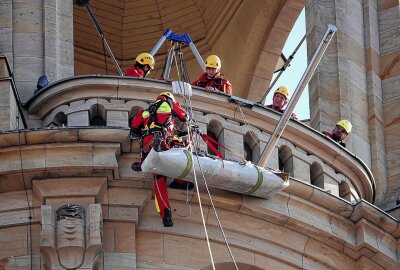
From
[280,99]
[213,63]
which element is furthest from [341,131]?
[213,63]

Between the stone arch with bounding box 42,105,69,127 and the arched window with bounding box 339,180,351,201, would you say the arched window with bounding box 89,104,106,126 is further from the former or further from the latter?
the arched window with bounding box 339,180,351,201

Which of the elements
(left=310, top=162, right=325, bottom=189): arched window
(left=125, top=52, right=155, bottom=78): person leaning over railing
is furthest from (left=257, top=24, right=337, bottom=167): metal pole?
(left=125, top=52, right=155, bottom=78): person leaning over railing

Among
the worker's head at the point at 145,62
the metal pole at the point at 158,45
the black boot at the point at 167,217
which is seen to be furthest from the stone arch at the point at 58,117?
the metal pole at the point at 158,45

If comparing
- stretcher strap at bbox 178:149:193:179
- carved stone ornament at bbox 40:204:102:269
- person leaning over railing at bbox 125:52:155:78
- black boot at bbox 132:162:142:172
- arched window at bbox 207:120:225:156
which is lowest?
carved stone ornament at bbox 40:204:102:269

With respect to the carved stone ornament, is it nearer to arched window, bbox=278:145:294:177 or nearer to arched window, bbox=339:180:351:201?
arched window, bbox=278:145:294:177

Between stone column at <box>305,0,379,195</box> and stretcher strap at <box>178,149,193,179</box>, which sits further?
stone column at <box>305,0,379,195</box>

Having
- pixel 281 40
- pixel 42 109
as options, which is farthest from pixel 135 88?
pixel 281 40

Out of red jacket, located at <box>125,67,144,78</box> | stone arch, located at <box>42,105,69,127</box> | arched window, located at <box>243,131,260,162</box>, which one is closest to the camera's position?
stone arch, located at <box>42,105,69,127</box>

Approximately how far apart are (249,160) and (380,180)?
9.19 ft

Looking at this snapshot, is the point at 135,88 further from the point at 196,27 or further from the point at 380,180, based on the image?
the point at 196,27

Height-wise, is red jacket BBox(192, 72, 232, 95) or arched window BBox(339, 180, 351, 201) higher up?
red jacket BBox(192, 72, 232, 95)

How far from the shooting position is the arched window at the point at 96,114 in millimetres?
40812

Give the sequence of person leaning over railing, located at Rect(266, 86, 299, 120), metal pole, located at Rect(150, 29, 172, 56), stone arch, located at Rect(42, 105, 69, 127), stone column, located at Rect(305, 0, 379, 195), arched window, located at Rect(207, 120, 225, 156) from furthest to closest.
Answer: metal pole, located at Rect(150, 29, 172, 56), stone column, located at Rect(305, 0, 379, 195), person leaning over railing, located at Rect(266, 86, 299, 120), arched window, located at Rect(207, 120, 225, 156), stone arch, located at Rect(42, 105, 69, 127)

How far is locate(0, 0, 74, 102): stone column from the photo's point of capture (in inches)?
1671
